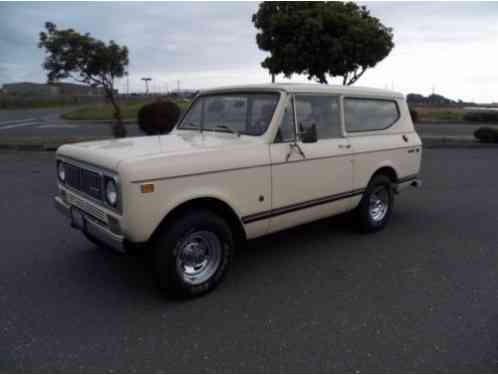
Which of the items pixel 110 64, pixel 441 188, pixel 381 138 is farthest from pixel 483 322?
pixel 110 64

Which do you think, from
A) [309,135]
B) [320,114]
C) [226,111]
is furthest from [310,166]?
[226,111]

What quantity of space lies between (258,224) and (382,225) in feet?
7.66

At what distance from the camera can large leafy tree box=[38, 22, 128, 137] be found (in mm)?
13195

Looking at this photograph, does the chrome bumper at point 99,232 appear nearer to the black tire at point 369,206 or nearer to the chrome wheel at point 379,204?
the black tire at point 369,206

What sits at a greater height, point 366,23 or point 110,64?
point 366,23

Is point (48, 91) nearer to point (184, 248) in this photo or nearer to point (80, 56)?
point (80, 56)

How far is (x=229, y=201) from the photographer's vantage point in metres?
3.40

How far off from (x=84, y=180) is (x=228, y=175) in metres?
1.30

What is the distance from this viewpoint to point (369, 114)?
495 centimetres

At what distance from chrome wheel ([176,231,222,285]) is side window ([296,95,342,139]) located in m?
1.49

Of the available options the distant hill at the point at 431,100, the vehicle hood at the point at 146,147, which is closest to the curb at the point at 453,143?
the vehicle hood at the point at 146,147

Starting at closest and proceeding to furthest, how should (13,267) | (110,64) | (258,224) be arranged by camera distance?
(258,224)
(13,267)
(110,64)

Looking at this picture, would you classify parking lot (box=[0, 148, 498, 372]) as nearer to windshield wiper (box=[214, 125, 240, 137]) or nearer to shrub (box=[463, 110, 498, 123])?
windshield wiper (box=[214, 125, 240, 137])

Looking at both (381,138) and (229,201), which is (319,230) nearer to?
(381,138)
